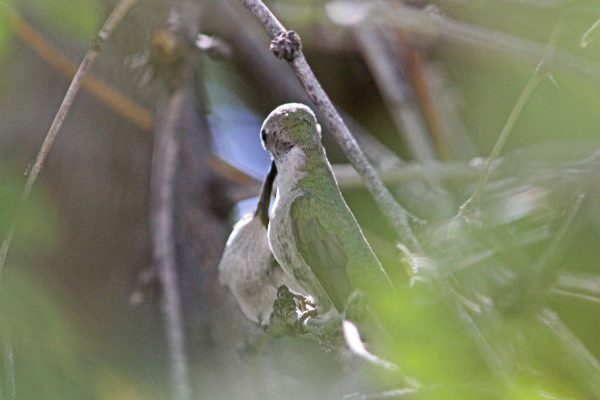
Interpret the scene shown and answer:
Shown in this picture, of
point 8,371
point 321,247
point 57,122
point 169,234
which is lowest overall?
→ point 8,371

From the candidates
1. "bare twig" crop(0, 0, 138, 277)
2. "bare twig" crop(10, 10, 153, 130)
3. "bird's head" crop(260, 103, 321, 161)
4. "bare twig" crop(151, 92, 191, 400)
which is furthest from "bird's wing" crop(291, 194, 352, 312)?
"bare twig" crop(10, 10, 153, 130)

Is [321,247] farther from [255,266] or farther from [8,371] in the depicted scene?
[8,371]

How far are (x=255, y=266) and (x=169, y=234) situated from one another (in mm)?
1123

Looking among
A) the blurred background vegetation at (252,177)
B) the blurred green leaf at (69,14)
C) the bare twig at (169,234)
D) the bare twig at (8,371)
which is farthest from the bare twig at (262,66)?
the bare twig at (8,371)

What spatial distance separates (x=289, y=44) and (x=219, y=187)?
2136mm

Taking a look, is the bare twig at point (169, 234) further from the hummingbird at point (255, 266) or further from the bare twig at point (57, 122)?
the bare twig at point (57, 122)

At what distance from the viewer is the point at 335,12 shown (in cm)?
409

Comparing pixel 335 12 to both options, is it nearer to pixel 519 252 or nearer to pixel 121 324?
pixel 121 324

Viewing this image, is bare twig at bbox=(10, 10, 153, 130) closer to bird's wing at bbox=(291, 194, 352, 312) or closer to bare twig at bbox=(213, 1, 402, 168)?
bare twig at bbox=(213, 1, 402, 168)

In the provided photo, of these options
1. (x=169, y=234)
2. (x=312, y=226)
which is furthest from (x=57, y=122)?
(x=169, y=234)

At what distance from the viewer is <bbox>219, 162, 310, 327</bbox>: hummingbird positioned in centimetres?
232

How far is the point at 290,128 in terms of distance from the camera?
88.2 inches

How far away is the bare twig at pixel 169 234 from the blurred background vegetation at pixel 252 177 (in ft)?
0.27

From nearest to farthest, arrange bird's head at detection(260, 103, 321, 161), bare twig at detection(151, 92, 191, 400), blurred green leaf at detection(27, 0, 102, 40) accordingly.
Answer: blurred green leaf at detection(27, 0, 102, 40), bird's head at detection(260, 103, 321, 161), bare twig at detection(151, 92, 191, 400)
